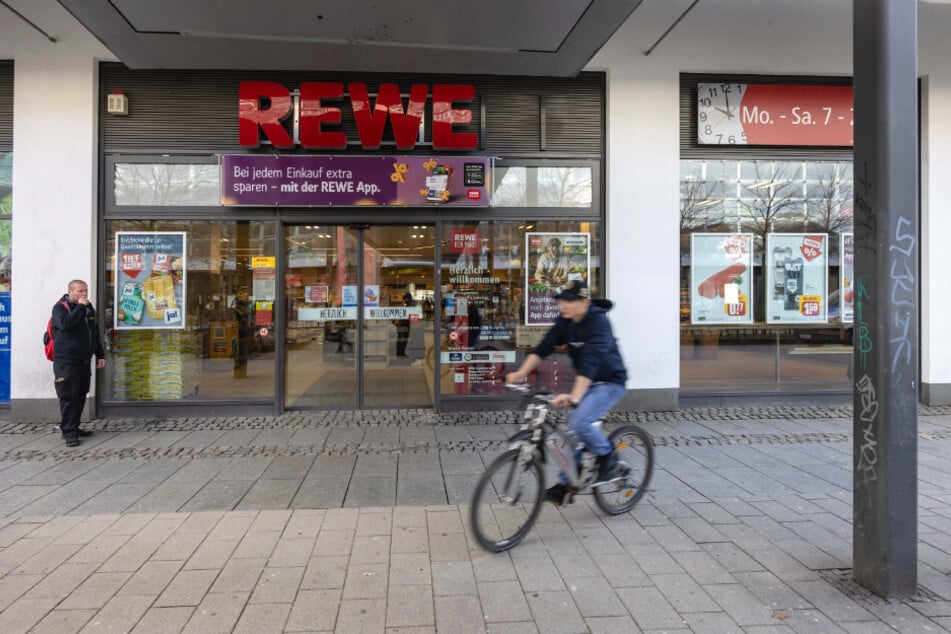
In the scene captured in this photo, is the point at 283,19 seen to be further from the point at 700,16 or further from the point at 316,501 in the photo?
the point at 700,16

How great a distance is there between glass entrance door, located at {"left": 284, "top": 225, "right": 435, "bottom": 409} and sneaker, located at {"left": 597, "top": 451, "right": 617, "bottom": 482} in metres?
4.38

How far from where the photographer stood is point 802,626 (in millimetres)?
2977

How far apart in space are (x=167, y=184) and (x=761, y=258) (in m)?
Result: 8.66

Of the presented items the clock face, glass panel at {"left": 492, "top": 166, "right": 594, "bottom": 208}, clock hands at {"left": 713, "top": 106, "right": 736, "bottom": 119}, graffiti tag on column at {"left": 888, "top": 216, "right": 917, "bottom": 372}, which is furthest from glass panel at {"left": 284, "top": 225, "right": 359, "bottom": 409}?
graffiti tag on column at {"left": 888, "top": 216, "right": 917, "bottom": 372}

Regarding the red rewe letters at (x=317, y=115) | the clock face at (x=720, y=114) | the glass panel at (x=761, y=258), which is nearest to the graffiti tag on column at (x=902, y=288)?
the glass panel at (x=761, y=258)

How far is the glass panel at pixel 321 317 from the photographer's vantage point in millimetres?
8148

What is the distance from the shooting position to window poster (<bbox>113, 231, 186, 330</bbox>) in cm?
778

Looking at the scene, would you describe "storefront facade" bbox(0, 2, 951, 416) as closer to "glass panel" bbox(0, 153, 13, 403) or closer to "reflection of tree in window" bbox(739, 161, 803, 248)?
→ "reflection of tree in window" bbox(739, 161, 803, 248)

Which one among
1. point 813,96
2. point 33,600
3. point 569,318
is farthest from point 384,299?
point 813,96

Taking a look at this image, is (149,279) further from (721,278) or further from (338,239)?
(721,278)

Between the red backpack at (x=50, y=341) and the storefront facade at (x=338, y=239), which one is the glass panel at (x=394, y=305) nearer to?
the storefront facade at (x=338, y=239)

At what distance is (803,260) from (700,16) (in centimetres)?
390

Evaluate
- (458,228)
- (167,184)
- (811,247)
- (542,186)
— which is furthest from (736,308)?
(167,184)

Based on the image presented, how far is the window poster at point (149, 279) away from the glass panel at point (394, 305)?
2585mm
